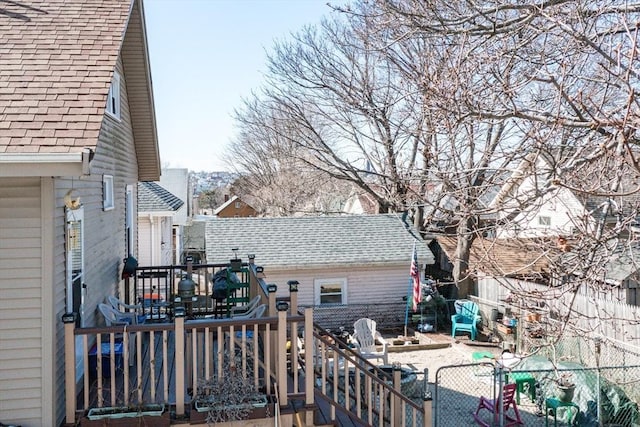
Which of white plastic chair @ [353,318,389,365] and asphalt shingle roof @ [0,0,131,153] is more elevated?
asphalt shingle roof @ [0,0,131,153]

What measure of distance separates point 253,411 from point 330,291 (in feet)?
44.7

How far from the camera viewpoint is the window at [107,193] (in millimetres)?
8065

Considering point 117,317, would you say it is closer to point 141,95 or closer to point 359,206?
point 141,95

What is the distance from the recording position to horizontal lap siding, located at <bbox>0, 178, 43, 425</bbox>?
16.8ft

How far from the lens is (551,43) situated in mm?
6266

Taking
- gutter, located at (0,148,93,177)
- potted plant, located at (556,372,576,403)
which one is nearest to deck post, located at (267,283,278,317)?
gutter, located at (0,148,93,177)

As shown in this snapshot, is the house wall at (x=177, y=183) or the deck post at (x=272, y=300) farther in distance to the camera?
the house wall at (x=177, y=183)

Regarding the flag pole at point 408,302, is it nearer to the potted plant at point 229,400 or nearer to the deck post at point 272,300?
the deck post at point 272,300

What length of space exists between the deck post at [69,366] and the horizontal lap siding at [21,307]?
0.89 feet

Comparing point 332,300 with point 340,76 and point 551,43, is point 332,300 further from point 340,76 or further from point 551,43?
point 551,43

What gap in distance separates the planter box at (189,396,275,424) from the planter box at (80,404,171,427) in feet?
0.85

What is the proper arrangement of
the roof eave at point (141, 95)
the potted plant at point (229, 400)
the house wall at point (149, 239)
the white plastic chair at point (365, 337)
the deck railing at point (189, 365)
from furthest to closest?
the house wall at point (149, 239), the white plastic chair at point (365, 337), the roof eave at point (141, 95), the potted plant at point (229, 400), the deck railing at point (189, 365)

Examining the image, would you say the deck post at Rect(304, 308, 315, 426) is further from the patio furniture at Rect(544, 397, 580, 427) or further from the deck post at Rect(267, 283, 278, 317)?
the patio furniture at Rect(544, 397, 580, 427)

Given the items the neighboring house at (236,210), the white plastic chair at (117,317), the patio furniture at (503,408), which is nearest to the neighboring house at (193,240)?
the neighboring house at (236,210)
